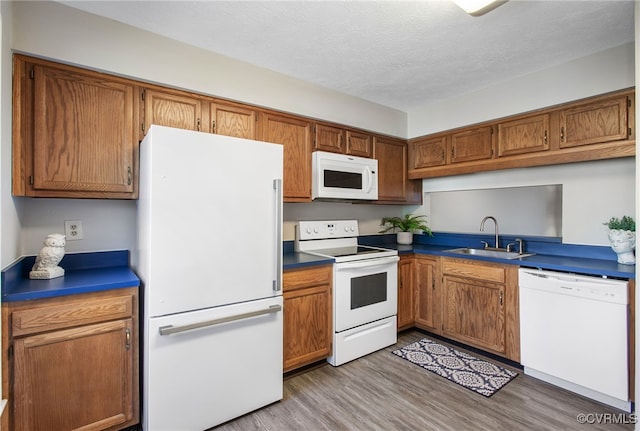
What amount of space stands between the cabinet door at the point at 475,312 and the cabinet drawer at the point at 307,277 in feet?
3.98

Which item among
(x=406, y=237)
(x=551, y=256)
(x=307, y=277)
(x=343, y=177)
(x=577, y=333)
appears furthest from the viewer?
(x=406, y=237)

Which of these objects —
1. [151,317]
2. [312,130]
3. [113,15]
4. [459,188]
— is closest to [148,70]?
[113,15]

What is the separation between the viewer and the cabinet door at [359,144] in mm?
3119

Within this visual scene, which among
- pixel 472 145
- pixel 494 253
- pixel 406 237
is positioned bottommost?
pixel 494 253

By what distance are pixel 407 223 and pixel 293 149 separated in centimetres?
168

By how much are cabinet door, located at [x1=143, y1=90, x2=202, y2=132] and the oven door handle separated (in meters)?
1.54

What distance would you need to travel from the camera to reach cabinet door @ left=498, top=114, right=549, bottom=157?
256cm

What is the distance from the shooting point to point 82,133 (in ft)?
6.08

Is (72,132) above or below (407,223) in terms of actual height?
above

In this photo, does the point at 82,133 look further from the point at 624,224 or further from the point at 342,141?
the point at 624,224

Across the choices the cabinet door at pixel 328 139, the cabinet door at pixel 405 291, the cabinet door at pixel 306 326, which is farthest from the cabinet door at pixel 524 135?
the cabinet door at pixel 306 326

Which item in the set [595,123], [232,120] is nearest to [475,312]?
[595,123]

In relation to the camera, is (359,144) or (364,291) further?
(359,144)

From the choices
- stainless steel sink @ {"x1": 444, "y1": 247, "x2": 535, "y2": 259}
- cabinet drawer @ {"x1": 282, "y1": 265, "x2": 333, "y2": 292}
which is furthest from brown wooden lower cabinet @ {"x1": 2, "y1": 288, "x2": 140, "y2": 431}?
stainless steel sink @ {"x1": 444, "y1": 247, "x2": 535, "y2": 259}
